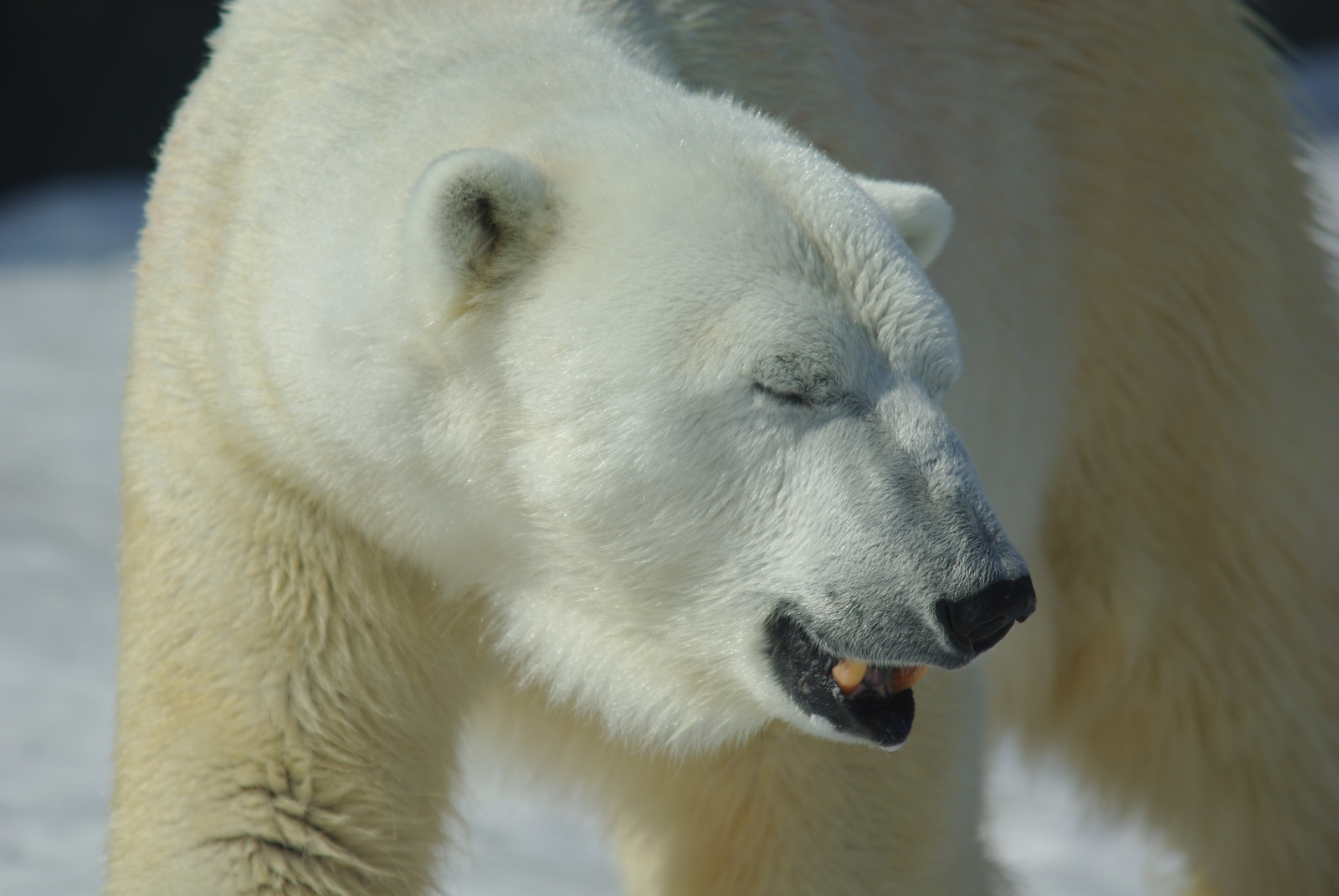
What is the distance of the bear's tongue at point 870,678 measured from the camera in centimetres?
163

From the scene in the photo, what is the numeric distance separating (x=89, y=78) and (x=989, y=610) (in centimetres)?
798

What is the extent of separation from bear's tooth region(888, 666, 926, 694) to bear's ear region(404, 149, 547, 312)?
0.62 meters

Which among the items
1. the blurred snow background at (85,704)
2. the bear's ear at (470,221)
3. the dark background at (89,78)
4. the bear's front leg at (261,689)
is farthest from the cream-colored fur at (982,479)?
the dark background at (89,78)

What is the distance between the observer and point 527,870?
3258mm

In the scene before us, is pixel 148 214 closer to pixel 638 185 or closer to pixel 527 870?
pixel 638 185

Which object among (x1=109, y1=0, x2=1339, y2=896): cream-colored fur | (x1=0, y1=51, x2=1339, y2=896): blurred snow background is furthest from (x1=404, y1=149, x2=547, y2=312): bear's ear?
(x1=0, y1=51, x2=1339, y2=896): blurred snow background

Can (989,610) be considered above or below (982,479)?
above

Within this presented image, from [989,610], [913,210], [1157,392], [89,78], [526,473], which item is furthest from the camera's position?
[89,78]

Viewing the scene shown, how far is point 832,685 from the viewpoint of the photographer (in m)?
1.63

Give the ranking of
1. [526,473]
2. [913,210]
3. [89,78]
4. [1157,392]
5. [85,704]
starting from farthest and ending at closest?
[89,78] → [85,704] → [1157,392] → [913,210] → [526,473]

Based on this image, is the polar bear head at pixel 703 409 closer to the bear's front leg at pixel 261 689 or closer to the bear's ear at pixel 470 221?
the bear's ear at pixel 470 221

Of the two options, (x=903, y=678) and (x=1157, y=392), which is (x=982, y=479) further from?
(x=903, y=678)

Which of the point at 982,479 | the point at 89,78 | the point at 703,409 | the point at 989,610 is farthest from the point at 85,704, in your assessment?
the point at 89,78

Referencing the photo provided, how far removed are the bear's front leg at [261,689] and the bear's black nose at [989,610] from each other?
2.23 ft
